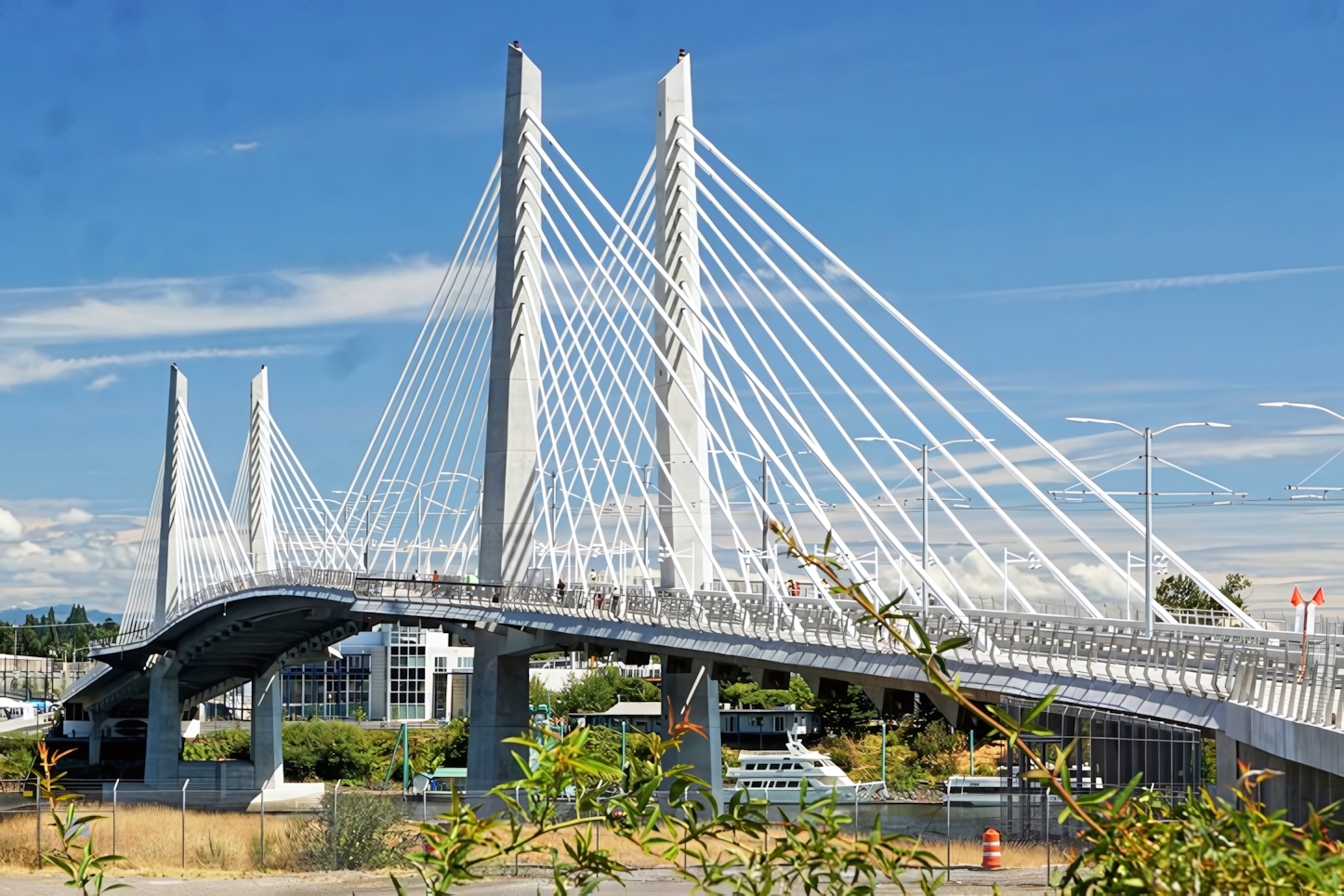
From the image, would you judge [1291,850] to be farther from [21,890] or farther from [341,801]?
[341,801]

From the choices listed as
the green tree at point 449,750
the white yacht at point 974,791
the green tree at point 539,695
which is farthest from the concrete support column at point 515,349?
the green tree at point 539,695

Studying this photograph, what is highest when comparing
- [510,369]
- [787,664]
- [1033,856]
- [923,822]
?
[510,369]

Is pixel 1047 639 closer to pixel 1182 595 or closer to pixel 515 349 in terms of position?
pixel 515 349

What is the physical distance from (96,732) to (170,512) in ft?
49.8

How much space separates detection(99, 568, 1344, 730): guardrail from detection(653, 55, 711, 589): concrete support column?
1.70 metres

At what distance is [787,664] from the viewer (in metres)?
37.9

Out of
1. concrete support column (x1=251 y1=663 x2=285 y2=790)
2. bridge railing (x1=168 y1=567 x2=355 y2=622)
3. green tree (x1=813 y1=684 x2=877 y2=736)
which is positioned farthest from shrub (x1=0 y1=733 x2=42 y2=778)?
green tree (x1=813 y1=684 x2=877 y2=736)

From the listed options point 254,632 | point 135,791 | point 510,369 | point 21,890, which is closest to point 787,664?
point 21,890

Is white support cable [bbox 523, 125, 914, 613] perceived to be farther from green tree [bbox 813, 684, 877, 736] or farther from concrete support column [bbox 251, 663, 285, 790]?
green tree [bbox 813, 684, 877, 736]

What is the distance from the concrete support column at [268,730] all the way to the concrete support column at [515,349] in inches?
1420

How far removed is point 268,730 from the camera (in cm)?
8762

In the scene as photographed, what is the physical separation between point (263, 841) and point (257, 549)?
168 ft

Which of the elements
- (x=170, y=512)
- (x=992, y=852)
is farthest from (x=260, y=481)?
(x=992, y=852)

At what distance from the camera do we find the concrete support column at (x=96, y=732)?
4048 inches
